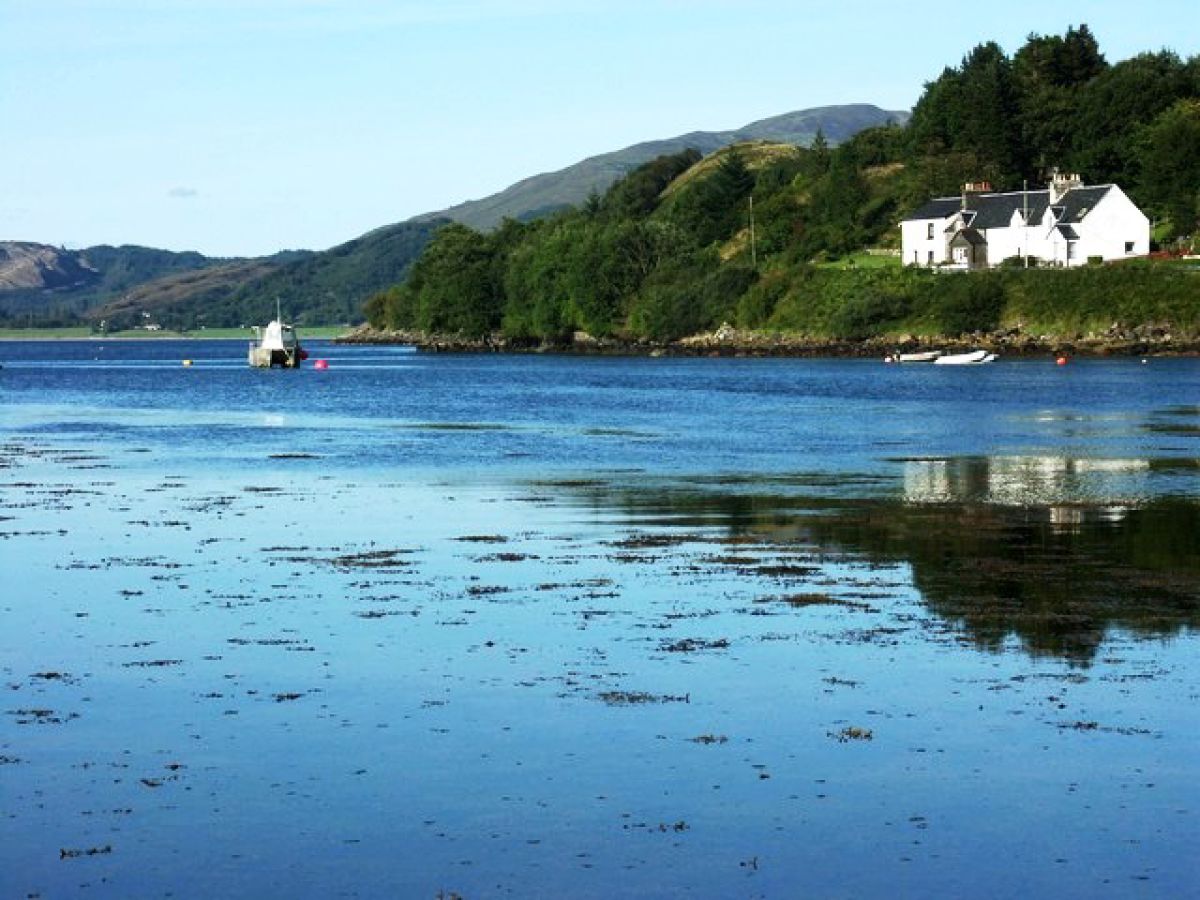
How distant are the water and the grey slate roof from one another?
123 meters

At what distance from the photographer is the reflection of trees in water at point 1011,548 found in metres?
26.3

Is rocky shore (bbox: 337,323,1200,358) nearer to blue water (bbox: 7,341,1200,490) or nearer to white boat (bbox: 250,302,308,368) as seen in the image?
blue water (bbox: 7,341,1200,490)

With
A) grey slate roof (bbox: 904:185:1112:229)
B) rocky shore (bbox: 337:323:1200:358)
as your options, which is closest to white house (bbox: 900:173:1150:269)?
grey slate roof (bbox: 904:185:1112:229)

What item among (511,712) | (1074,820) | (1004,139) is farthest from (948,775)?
(1004,139)

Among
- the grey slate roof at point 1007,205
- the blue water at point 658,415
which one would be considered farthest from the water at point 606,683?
the grey slate roof at point 1007,205

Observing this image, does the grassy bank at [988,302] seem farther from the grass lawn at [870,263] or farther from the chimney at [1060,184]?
the chimney at [1060,184]

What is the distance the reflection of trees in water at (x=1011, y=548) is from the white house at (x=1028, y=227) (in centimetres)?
13084

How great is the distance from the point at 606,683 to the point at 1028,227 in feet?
530

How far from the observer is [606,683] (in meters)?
22.5

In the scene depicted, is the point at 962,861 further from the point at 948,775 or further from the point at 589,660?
the point at 589,660

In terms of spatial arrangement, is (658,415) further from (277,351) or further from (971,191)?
(971,191)

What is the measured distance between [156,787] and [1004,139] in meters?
190

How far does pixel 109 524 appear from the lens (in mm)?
41031

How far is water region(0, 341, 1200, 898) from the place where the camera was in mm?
15680
